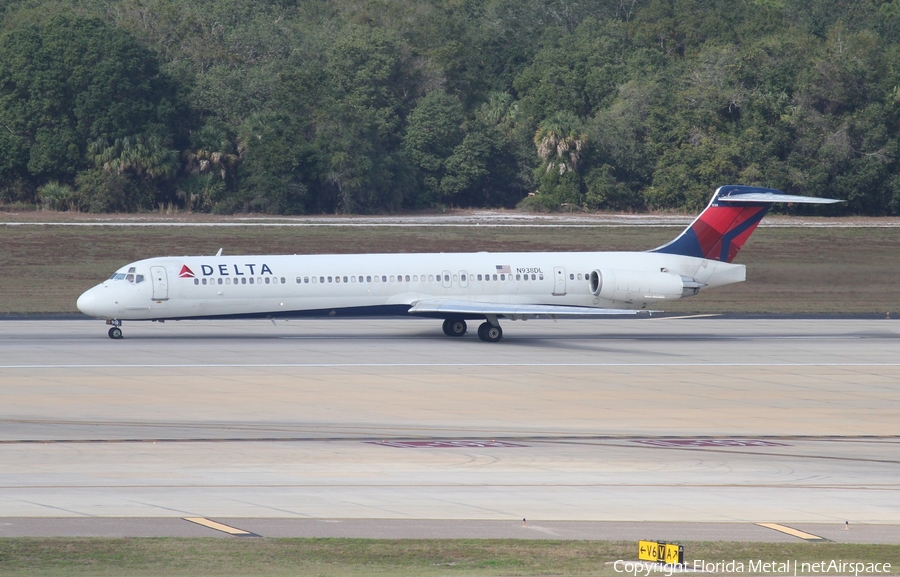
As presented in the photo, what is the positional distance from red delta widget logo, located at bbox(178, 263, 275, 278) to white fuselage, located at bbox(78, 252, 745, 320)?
31mm

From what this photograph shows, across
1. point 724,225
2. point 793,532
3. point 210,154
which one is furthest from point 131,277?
point 210,154

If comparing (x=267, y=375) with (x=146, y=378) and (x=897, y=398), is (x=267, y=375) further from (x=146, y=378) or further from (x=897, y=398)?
(x=897, y=398)

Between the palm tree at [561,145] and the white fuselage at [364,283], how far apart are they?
45860 millimetres

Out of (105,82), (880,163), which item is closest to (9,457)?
(105,82)

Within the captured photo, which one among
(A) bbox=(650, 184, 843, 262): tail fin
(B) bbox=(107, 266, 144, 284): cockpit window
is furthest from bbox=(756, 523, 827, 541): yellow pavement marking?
(A) bbox=(650, 184, 843, 262): tail fin

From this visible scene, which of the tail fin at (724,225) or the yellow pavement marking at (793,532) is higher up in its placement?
the tail fin at (724,225)

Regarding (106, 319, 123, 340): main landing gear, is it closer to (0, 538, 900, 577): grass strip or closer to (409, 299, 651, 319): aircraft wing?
(409, 299, 651, 319): aircraft wing

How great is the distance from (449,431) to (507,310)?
47.2 ft

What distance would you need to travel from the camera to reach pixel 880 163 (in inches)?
3268

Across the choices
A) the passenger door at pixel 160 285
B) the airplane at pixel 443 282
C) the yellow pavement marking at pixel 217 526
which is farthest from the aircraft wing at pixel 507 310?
the yellow pavement marking at pixel 217 526

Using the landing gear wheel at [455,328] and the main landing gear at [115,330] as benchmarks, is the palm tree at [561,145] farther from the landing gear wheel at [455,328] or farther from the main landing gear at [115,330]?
the main landing gear at [115,330]

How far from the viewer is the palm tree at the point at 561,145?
283 feet

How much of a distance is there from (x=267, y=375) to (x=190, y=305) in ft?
24.9

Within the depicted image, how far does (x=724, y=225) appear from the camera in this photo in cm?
4084
